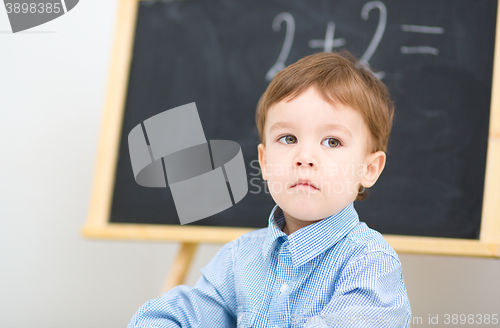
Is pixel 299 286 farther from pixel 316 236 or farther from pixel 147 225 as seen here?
pixel 147 225

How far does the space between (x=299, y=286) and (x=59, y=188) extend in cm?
124

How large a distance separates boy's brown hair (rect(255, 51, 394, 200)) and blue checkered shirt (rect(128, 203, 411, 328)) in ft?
0.55

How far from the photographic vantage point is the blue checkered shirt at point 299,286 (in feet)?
1.92

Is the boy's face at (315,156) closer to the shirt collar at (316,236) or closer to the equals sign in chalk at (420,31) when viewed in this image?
the shirt collar at (316,236)

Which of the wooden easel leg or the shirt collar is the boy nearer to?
the shirt collar

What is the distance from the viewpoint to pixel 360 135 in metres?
0.70

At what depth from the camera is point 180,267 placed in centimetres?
115

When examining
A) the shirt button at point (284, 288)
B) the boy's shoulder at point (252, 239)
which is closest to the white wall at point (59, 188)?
the boy's shoulder at point (252, 239)

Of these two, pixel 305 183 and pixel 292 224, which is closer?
pixel 305 183

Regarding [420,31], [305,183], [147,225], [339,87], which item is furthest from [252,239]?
[420,31]

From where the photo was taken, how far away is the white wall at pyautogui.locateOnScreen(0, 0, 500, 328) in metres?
1.56

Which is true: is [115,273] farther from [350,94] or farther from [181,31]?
[350,94]

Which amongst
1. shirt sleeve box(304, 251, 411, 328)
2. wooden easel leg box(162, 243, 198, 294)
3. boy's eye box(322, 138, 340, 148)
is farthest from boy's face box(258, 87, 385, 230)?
wooden easel leg box(162, 243, 198, 294)

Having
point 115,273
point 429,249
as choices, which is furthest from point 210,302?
point 115,273
